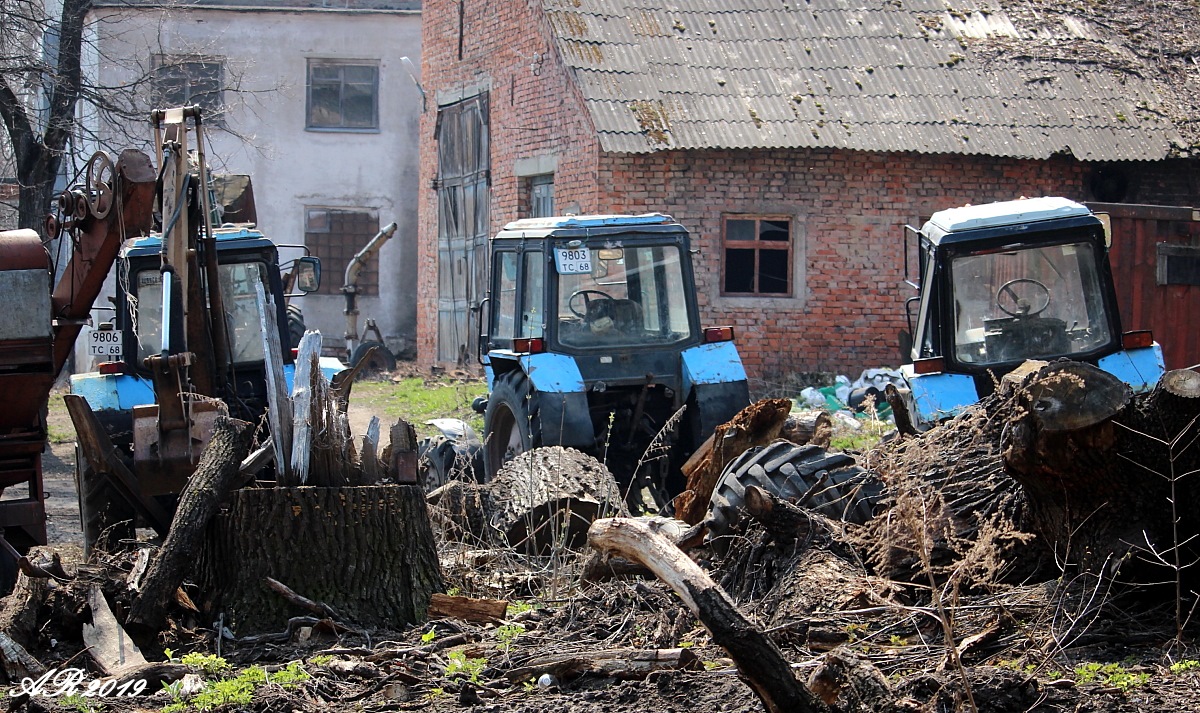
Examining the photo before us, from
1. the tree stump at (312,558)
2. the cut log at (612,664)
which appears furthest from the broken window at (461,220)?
the cut log at (612,664)

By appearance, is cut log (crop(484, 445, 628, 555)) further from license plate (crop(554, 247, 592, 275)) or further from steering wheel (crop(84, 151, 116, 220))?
steering wheel (crop(84, 151, 116, 220))

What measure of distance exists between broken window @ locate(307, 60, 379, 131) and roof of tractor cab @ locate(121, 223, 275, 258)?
16.2 m

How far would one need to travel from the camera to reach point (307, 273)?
30.0 feet

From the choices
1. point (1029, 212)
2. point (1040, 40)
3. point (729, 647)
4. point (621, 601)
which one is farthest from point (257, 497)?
point (1040, 40)

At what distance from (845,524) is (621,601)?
104cm

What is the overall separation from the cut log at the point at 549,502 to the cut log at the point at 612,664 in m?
1.70

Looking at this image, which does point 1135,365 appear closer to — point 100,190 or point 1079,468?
point 1079,468

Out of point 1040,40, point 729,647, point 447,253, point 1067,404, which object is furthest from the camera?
point 447,253

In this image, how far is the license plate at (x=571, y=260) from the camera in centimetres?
859

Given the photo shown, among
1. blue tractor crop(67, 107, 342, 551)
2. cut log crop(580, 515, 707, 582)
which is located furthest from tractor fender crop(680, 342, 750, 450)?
blue tractor crop(67, 107, 342, 551)

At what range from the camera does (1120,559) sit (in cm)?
482

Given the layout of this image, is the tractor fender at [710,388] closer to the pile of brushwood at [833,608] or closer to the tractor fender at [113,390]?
the pile of brushwood at [833,608]

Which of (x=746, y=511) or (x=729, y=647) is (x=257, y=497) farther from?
(x=729, y=647)

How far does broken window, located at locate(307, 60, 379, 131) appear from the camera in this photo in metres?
25.1
